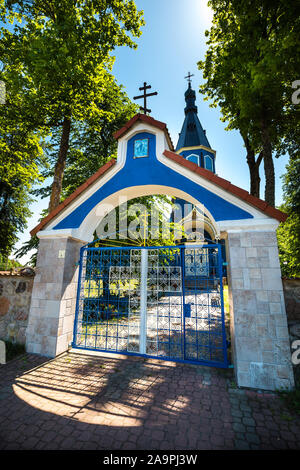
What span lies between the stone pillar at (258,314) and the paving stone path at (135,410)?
1.14ft

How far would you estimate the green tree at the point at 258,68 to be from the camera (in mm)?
4809

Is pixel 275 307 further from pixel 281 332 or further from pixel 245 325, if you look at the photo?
pixel 245 325

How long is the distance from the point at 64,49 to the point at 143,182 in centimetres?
514

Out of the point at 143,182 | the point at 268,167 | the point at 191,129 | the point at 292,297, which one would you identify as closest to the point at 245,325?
the point at 292,297

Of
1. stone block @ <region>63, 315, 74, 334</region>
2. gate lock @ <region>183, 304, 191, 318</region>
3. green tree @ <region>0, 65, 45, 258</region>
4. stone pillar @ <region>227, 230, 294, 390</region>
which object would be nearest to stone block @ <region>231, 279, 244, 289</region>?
stone pillar @ <region>227, 230, 294, 390</region>

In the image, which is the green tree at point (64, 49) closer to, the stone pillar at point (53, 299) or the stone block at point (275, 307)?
the stone pillar at point (53, 299)

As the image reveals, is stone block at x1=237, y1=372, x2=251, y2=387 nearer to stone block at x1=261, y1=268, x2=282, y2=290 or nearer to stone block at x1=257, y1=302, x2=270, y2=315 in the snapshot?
stone block at x1=257, y1=302, x2=270, y2=315

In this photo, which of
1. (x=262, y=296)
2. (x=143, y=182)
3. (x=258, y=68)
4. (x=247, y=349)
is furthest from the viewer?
(x=143, y=182)

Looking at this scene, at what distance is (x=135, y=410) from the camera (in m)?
3.03

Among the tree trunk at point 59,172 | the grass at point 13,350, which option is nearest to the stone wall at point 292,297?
the grass at point 13,350

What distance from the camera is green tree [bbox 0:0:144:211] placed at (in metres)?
6.77

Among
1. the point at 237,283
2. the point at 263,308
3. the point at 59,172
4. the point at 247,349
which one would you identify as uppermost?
the point at 59,172
